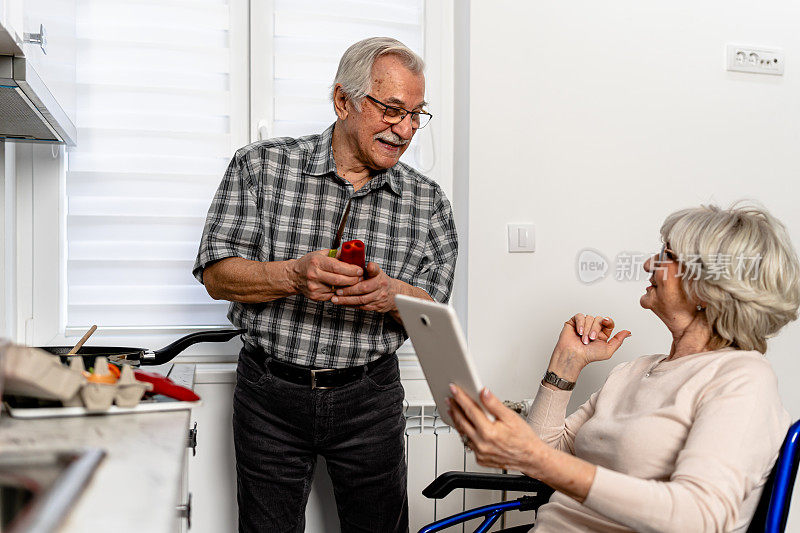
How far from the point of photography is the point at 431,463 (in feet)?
7.70

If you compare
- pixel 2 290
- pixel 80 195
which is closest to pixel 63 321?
pixel 2 290

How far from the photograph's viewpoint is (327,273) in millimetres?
1541

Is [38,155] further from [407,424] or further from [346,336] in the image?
[407,424]

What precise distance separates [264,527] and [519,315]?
108 cm

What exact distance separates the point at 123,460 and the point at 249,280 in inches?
33.8

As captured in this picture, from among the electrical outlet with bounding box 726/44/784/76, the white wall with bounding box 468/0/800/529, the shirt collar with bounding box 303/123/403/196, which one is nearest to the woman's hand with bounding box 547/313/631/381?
the shirt collar with bounding box 303/123/403/196

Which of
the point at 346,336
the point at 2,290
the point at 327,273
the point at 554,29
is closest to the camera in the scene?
the point at 327,273

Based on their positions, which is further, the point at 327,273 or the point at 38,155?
the point at 38,155

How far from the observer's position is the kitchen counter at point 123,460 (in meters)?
0.67

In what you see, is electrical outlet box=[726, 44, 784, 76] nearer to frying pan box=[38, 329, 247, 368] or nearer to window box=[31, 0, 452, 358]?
window box=[31, 0, 452, 358]

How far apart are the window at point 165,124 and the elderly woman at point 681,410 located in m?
1.26

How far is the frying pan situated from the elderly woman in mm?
720

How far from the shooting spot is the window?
225 centimetres

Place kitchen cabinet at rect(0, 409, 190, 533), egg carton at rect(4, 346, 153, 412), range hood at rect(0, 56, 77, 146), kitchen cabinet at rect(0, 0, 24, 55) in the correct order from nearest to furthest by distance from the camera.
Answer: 1. kitchen cabinet at rect(0, 409, 190, 533)
2. egg carton at rect(4, 346, 153, 412)
3. kitchen cabinet at rect(0, 0, 24, 55)
4. range hood at rect(0, 56, 77, 146)
